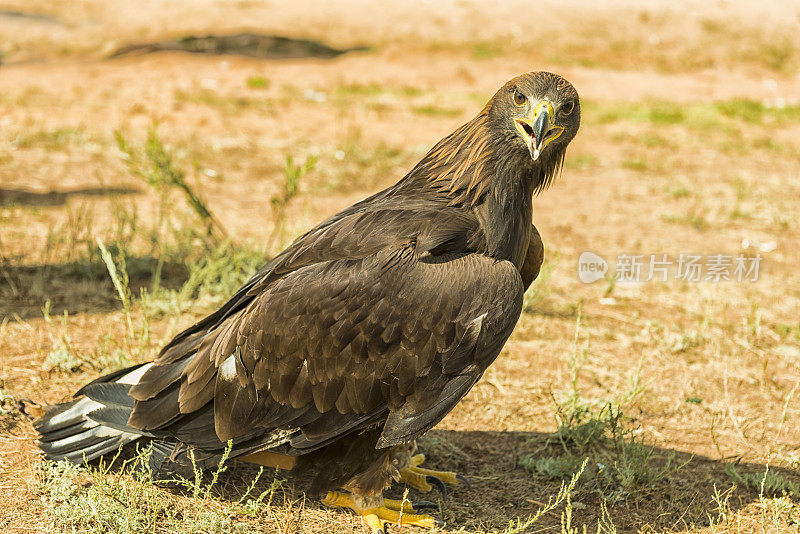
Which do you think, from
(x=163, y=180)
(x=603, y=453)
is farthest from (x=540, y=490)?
(x=163, y=180)

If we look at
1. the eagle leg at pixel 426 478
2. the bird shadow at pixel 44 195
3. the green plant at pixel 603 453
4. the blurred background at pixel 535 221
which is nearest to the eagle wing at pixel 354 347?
the blurred background at pixel 535 221

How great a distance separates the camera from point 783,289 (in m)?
6.39

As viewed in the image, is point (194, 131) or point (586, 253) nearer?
point (586, 253)

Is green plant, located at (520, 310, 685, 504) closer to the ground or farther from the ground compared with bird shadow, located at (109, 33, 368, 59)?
closer to the ground

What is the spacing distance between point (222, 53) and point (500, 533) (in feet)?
Answer: 39.9

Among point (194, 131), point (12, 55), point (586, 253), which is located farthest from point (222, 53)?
point (586, 253)

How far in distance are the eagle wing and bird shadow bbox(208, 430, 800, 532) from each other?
497 mm

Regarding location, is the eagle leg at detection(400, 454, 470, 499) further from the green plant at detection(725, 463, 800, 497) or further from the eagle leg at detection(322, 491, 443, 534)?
the green plant at detection(725, 463, 800, 497)

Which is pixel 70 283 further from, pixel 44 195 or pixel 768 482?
pixel 768 482

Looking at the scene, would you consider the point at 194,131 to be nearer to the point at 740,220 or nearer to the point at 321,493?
the point at 740,220

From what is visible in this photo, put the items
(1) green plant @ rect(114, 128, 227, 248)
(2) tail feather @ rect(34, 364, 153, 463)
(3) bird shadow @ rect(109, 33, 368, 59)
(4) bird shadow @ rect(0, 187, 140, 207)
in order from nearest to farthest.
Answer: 1. (2) tail feather @ rect(34, 364, 153, 463)
2. (1) green plant @ rect(114, 128, 227, 248)
3. (4) bird shadow @ rect(0, 187, 140, 207)
4. (3) bird shadow @ rect(109, 33, 368, 59)

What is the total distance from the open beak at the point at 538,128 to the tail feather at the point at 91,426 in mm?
1986

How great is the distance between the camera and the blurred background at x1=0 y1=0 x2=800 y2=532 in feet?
12.5

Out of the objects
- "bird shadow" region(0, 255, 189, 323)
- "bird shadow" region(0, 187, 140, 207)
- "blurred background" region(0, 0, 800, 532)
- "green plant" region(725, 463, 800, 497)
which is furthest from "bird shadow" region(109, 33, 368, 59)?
"green plant" region(725, 463, 800, 497)
